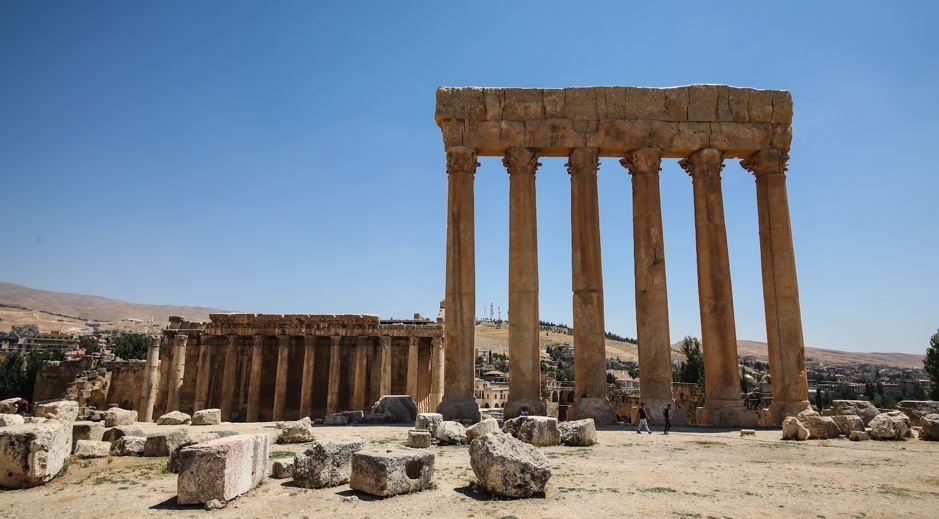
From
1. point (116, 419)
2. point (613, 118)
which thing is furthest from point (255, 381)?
point (613, 118)

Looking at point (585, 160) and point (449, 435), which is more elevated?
point (585, 160)

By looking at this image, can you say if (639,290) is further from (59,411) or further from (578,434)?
(59,411)

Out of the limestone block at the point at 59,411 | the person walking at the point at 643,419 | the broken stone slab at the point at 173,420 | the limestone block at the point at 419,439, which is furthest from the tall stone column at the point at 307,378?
the limestone block at the point at 419,439

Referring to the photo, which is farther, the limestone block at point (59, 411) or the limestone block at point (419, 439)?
the limestone block at point (59, 411)

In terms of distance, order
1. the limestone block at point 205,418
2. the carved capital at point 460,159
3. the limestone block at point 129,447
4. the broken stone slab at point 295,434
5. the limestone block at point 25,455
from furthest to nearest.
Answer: the carved capital at point 460,159 → the limestone block at point 205,418 → the broken stone slab at point 295,434 → the limestone block at point 129,447 → the limestone block at point 25,455

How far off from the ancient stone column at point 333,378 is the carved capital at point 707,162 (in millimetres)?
22880

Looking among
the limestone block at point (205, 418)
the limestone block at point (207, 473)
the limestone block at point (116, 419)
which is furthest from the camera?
the limestone block at point (205, 418)

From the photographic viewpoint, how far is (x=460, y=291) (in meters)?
20.4

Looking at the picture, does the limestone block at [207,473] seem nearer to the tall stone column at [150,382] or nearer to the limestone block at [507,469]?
the limestone block at [507,469]

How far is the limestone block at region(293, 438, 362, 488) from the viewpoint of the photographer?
8719mm

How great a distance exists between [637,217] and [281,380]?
2370cm

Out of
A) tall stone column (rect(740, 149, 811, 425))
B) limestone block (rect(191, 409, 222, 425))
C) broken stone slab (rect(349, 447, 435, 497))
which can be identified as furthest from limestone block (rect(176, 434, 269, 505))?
tall stone column (rect(740, 149, 811, 425))

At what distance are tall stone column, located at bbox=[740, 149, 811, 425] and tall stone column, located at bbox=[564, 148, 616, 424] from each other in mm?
6266

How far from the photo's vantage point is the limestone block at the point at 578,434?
13.8 metres
